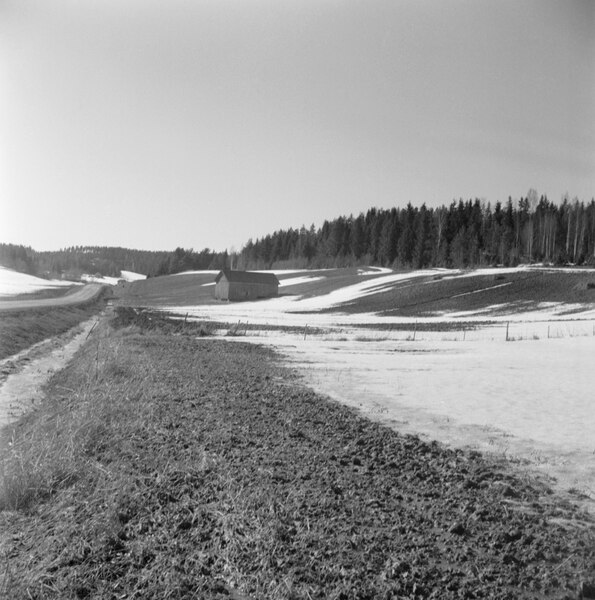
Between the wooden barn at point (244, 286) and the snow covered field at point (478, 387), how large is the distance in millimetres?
59522

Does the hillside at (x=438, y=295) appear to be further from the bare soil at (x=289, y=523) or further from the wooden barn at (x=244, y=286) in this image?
the bare soil at (x=289, y=523)

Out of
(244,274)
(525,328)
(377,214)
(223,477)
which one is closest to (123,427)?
(223,477)

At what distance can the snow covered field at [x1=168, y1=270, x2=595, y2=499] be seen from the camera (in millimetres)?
8344

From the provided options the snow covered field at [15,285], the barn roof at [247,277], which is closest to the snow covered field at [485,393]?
the snow covered field at [15,285]

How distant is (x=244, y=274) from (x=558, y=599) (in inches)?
3581

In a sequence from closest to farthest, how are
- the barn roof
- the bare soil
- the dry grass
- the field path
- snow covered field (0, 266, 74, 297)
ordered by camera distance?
1. the bare soil
2. the field path
3. the dry grass
4. snow covered field (0, 266, 74, 297)
5. the barn roof

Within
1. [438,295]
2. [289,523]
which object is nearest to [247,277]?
[438,295]

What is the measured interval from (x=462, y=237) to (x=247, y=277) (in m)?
47.6

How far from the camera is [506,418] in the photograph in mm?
10195

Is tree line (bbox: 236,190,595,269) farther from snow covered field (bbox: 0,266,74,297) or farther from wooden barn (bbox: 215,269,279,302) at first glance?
snow covered field (bbox: 0,266,74,297)

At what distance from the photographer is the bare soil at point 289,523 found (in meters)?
4.20

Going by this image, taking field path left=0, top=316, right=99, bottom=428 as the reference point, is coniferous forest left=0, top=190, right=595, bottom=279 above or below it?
above

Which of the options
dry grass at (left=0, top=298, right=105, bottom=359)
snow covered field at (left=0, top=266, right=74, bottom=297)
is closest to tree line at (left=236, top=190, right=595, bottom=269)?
snow covered field at (left=0, top=266, right=74, bottom=297)

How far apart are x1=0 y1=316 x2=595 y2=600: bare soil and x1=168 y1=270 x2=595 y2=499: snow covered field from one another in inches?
42.3
